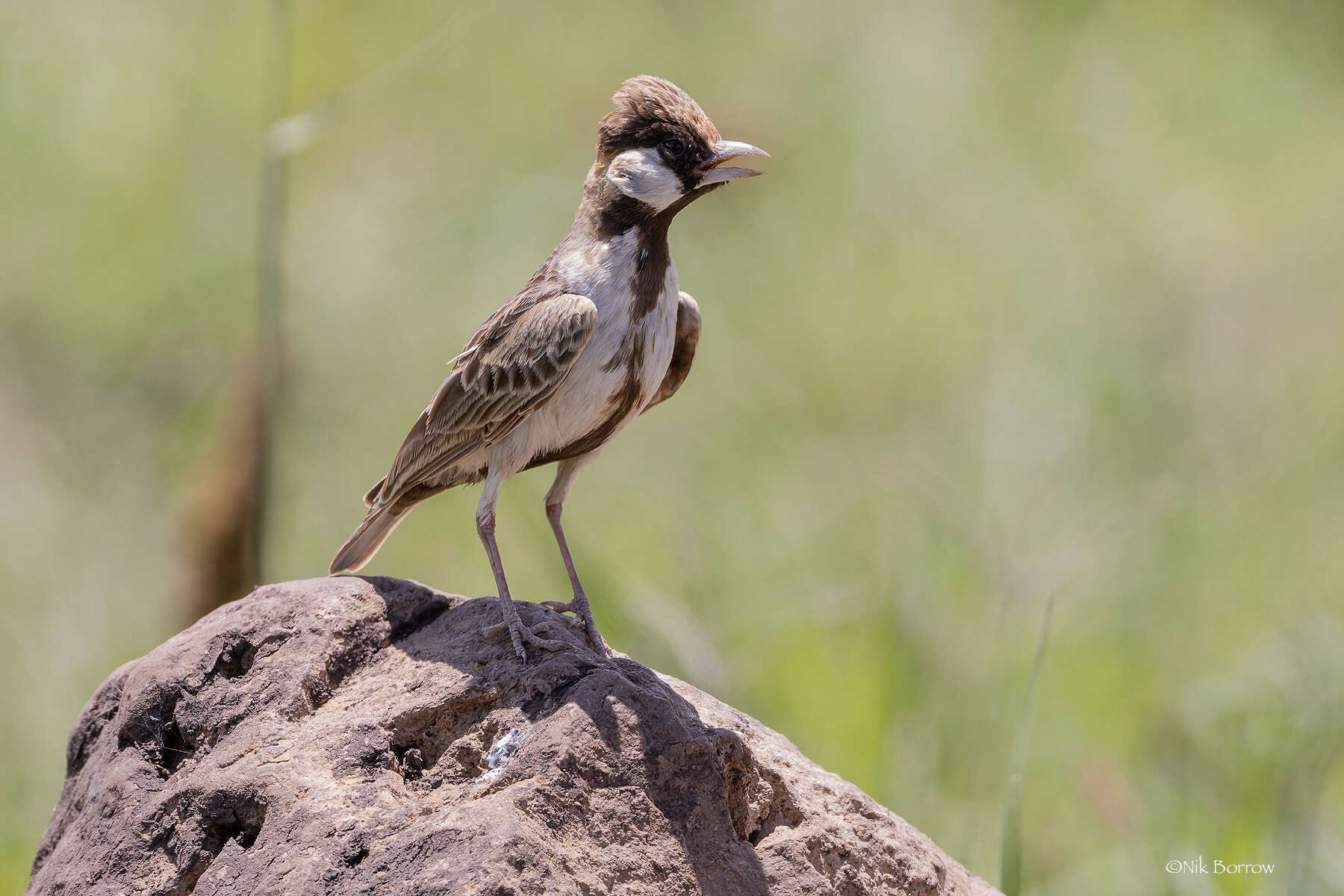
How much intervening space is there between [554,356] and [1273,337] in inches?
412

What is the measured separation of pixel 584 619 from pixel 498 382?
101 centimetres

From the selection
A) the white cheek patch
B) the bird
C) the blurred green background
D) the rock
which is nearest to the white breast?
the bird

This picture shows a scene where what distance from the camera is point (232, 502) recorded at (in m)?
7.32

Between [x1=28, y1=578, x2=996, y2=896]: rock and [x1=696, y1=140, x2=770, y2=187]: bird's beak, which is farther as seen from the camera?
[x1=696, y1=140, x2=770, y2=187]: bird's beak

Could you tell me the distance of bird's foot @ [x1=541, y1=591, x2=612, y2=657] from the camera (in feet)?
16.7

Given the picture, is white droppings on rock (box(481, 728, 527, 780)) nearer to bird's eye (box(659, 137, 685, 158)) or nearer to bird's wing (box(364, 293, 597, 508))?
bird's wing (box(364, 293, 597, 508))

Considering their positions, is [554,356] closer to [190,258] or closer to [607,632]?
[607,632]

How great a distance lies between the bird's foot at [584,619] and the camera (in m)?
5.09

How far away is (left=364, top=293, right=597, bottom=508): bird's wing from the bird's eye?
2.21 ft

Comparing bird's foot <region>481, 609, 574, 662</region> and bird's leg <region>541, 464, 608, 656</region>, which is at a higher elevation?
bird's leg <region>541, 464, 608, 656</region>

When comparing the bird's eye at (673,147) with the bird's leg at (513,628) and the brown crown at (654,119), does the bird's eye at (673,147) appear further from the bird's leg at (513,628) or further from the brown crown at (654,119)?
the bird's leg at (513,628)

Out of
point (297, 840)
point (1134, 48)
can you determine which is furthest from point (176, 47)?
point (297, 840)

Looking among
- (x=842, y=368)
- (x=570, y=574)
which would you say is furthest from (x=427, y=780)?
(x=842, y=368)

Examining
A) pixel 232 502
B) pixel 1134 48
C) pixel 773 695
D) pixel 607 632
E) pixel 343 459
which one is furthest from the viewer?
pixel 1134 48
